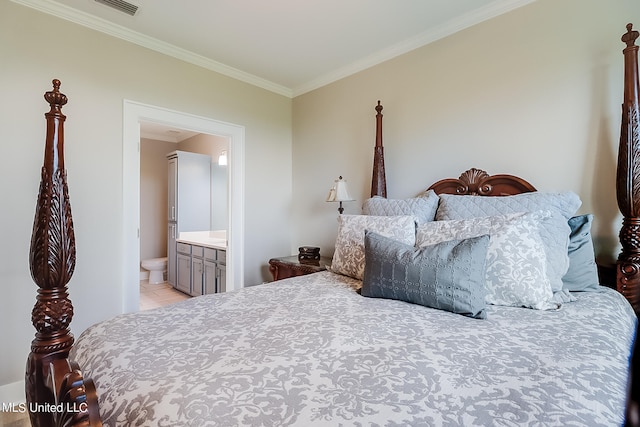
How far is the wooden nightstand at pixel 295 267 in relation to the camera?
2.65 meters

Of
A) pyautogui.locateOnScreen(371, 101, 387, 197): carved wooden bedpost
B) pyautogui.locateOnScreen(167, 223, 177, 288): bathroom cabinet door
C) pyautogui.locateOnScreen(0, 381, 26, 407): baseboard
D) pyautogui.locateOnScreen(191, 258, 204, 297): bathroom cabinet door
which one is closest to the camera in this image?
pyautogui.locateOnScreen(0, 381, 26, 407): baseboard

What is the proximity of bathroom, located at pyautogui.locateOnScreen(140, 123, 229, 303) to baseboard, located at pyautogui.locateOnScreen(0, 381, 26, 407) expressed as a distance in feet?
9.47

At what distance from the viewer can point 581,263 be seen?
1.57 m

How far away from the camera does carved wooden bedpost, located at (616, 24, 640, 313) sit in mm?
1540

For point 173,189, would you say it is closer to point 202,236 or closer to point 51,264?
point 202,236

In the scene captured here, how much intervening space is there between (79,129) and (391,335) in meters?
2.53

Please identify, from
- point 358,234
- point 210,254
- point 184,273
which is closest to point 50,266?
point 358,234

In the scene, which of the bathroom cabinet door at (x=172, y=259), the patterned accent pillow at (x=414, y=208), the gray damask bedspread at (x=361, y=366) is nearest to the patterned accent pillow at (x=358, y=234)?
the patterned accent pillow at (x=414, y=208)

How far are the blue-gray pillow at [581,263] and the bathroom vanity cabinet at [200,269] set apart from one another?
9.48 ft

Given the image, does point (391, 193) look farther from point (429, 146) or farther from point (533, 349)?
point (533, 349)

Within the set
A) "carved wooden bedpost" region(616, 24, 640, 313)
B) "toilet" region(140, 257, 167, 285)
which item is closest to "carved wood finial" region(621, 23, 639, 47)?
"carved wooden bedpost" region(616, 24, 640, 313)

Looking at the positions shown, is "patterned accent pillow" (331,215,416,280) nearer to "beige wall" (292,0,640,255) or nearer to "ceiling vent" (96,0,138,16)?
"beige wall" (292,0,640,255)

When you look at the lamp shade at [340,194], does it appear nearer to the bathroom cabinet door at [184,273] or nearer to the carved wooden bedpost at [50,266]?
the carved wooden bedpost at [50,266]

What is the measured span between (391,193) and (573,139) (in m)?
1.26
